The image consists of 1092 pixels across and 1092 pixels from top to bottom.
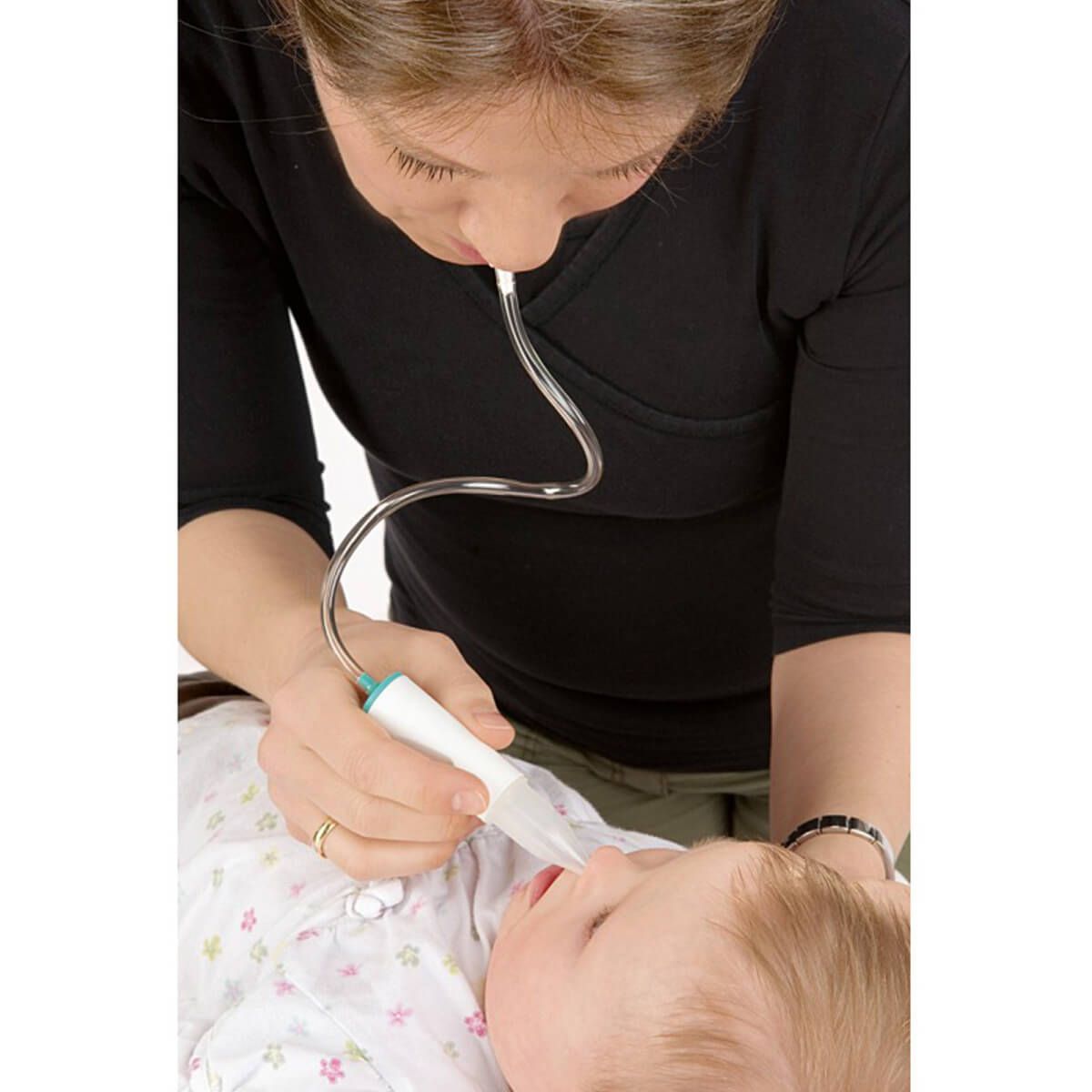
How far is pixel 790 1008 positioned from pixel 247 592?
43cm

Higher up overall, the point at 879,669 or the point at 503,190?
the point at 503,190

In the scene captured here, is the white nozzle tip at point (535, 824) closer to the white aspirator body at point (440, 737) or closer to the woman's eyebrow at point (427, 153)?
the white aspirator body at point (440, 737)

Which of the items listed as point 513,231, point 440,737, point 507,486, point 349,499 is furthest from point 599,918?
point 349,499

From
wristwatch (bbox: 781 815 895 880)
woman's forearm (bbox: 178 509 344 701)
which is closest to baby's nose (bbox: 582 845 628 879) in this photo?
wristwatch (bbox: 781 815 895 880)

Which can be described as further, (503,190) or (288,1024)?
(288,1024)

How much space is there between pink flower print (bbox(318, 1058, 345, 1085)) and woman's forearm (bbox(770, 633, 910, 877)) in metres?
0.30

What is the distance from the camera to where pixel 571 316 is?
906 millimetres

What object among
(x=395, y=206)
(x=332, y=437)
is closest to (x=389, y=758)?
(x=395, y=206)

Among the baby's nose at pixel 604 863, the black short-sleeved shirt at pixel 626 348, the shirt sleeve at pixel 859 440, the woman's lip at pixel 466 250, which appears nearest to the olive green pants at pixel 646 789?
the black short-sleeved shirt at pixel 626 348

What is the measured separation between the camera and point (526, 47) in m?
0.55

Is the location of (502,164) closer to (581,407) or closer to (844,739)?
(581,407)
